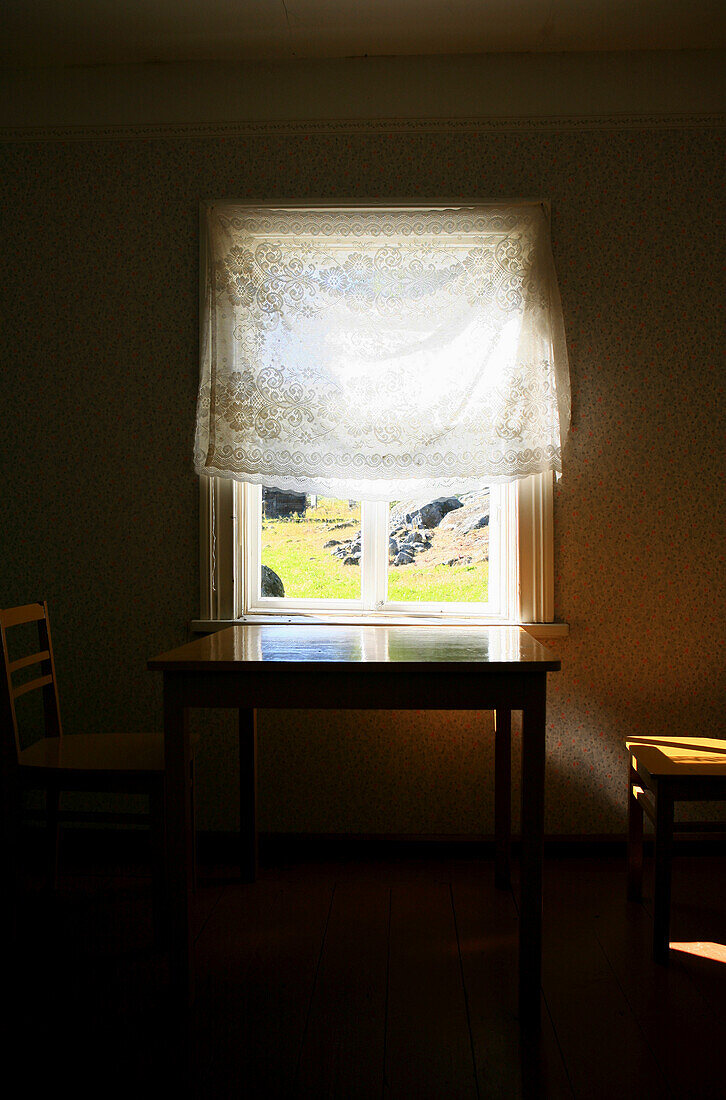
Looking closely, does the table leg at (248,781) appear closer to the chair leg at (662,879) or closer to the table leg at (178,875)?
the table leg at (178,875)

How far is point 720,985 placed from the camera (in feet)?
6.60

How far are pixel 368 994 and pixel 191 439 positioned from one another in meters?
1.94

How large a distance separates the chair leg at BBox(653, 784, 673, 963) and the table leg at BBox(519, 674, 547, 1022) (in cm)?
44

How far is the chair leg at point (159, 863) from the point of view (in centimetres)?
212

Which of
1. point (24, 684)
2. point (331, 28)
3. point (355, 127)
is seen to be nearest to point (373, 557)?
point (24, 684)

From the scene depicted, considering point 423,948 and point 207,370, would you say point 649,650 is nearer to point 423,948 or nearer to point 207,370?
point 423,948

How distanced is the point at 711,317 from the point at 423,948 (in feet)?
7.69

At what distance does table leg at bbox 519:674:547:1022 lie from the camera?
1870mm

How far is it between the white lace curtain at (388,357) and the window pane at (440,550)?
10.0 inches

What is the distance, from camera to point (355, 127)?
9.53ft

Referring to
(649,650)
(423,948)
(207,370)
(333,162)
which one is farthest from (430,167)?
(423,948)

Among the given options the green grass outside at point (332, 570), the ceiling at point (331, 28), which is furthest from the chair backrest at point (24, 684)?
the ceiling at point (331, 28)

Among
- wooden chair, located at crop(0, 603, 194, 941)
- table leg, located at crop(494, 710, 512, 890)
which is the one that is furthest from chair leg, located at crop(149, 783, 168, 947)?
table leg, located at crop(494, 710, 512, 890)

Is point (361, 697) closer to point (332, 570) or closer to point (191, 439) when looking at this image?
point (332, 570)
